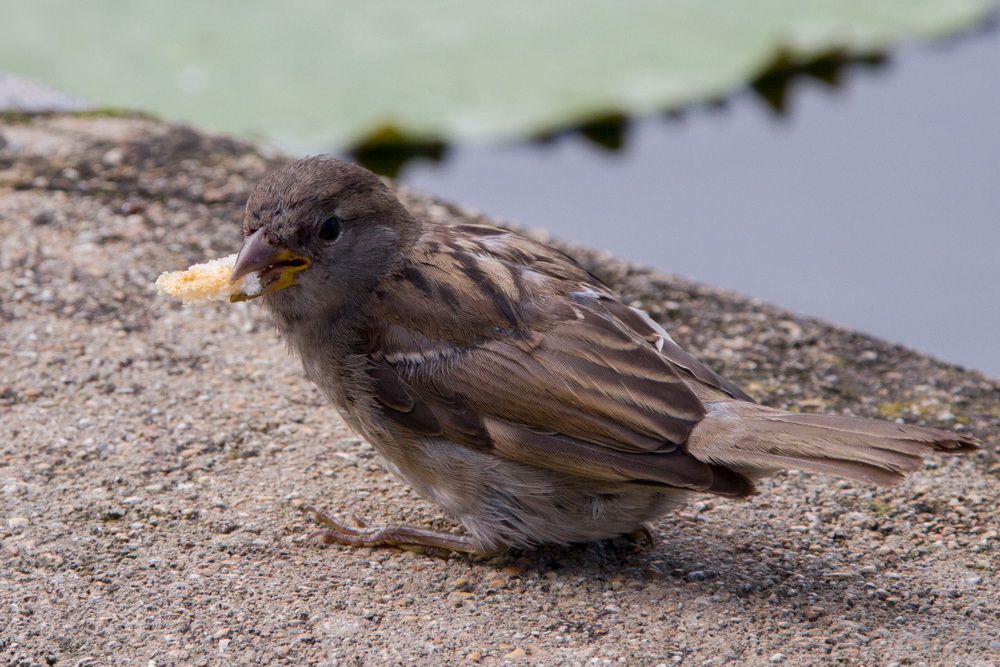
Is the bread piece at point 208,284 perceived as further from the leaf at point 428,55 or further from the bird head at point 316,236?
the leaf at point 428,55

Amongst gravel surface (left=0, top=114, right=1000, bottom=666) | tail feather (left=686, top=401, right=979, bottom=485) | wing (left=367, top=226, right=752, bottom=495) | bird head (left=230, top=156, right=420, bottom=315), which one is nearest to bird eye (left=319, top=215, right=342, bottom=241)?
bird head (left=230, top=156, right=420, bottom=315)

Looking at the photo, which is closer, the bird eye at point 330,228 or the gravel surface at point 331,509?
the gravel surface at point 331,509

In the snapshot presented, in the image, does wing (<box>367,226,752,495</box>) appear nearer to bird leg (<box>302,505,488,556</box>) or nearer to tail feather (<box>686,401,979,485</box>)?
tail feather (<box>686,401,979,485</box>)

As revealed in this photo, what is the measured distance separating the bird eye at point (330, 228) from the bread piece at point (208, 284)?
0.24 m

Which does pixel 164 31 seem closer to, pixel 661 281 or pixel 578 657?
pixel 661 281

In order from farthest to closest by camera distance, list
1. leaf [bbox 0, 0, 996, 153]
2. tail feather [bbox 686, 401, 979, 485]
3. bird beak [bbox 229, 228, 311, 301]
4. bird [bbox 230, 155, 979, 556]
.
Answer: leaf [bbox 0, 0, 996, 153] < bird beak [bbox 229, 228, 311, 301] < bird [bbox 230, 155, 979, 556] < tail feather [bbox 686, 401, 979, 485]

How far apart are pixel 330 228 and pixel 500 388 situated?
2.46ft

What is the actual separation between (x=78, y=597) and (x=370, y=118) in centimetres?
384

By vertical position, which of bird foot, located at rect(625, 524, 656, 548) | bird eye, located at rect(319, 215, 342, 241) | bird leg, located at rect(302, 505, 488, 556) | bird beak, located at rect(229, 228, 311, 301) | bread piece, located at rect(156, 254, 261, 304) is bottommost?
bird leg, located at rect(302, 505, 488, 556)

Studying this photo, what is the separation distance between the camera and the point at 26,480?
369 centimetres

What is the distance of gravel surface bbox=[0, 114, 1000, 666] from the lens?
309cm

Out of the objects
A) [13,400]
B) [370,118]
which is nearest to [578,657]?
[13,400]

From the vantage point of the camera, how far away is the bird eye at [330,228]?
11.8 feet

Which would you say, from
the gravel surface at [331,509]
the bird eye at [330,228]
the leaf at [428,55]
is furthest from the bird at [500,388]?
the leaf at [428,55]
